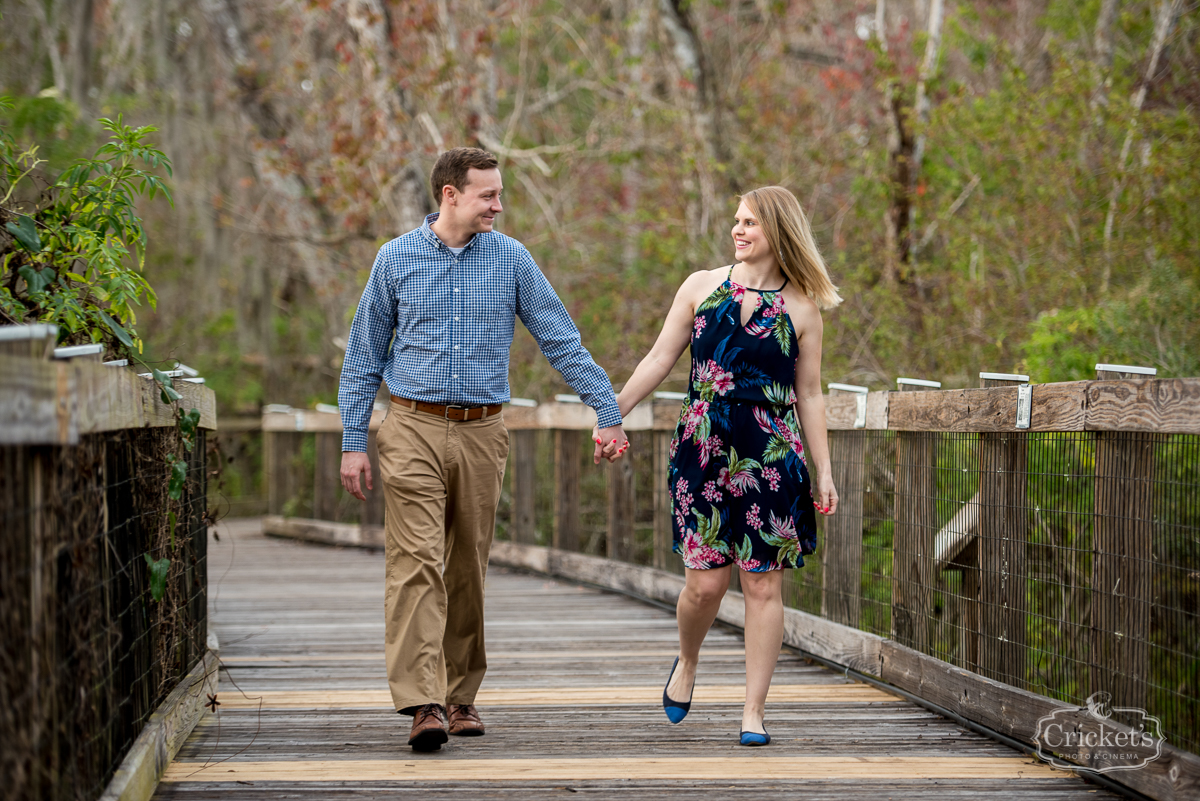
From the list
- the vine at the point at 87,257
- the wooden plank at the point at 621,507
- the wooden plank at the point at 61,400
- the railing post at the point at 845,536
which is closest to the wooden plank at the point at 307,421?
the wooden plank at the point at 621,507

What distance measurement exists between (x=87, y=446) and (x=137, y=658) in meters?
0.90

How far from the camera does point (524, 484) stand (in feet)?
27.8

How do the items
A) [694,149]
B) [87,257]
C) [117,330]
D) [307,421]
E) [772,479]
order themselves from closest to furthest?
[117,330] → [87,257] → [772,479] → [694,149] → [307,421]

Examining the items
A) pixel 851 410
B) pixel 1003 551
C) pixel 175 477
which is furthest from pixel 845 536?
pixel 175 477

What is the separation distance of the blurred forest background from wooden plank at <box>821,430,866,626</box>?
7.54 ft

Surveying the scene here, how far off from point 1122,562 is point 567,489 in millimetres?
5048

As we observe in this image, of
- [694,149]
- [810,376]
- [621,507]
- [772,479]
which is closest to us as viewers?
[772,479]

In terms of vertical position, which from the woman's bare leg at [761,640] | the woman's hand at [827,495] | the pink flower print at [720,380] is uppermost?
the pink flower print at [720,380]

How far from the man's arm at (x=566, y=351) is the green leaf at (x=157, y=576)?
1.29 meters

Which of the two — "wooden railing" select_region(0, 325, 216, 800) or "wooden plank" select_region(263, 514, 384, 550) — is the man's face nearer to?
"wooden railing" select_region(0, 325, 216, 800)

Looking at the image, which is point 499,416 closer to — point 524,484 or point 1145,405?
point 1145,405

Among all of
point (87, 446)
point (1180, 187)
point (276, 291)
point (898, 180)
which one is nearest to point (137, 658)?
point (87, 446)

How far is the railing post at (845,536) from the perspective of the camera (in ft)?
16.0

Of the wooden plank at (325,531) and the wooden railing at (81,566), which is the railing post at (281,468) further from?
the wooden railing at (81,566)
